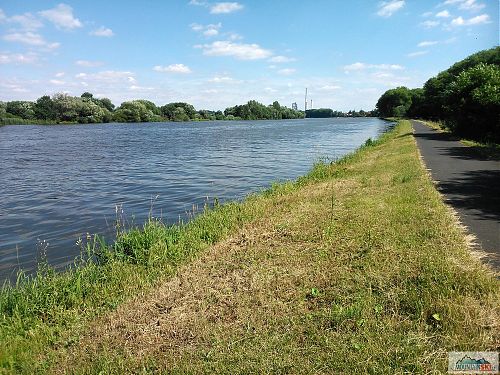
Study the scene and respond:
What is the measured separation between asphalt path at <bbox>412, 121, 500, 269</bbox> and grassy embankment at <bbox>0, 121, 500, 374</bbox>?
516 millimetres

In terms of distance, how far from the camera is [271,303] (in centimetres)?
549

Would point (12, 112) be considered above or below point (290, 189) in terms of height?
above

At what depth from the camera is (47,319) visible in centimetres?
589

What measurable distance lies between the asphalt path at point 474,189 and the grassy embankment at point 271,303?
1.69 ft

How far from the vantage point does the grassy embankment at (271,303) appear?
4.32 meters

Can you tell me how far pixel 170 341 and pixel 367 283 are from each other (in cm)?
312

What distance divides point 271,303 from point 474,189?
9244 mm

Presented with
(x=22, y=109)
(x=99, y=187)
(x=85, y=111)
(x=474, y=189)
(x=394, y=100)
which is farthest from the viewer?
(x=394, y=100)

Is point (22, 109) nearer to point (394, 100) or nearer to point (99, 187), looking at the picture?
point (99, 187)

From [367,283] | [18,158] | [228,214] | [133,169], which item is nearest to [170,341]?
[367,283]

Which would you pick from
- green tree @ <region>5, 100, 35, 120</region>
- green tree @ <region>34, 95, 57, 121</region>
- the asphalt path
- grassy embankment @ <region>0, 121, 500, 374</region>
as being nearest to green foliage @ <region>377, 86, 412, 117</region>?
green tree @ <region>34, 95, 57, 121</region>

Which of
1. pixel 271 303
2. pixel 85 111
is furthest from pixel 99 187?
pixel 85 111

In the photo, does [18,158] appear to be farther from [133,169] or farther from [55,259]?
[55,259]

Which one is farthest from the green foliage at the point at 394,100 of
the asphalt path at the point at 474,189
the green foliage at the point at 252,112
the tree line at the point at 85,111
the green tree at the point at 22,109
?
the asphalt path at the point at 474,189
